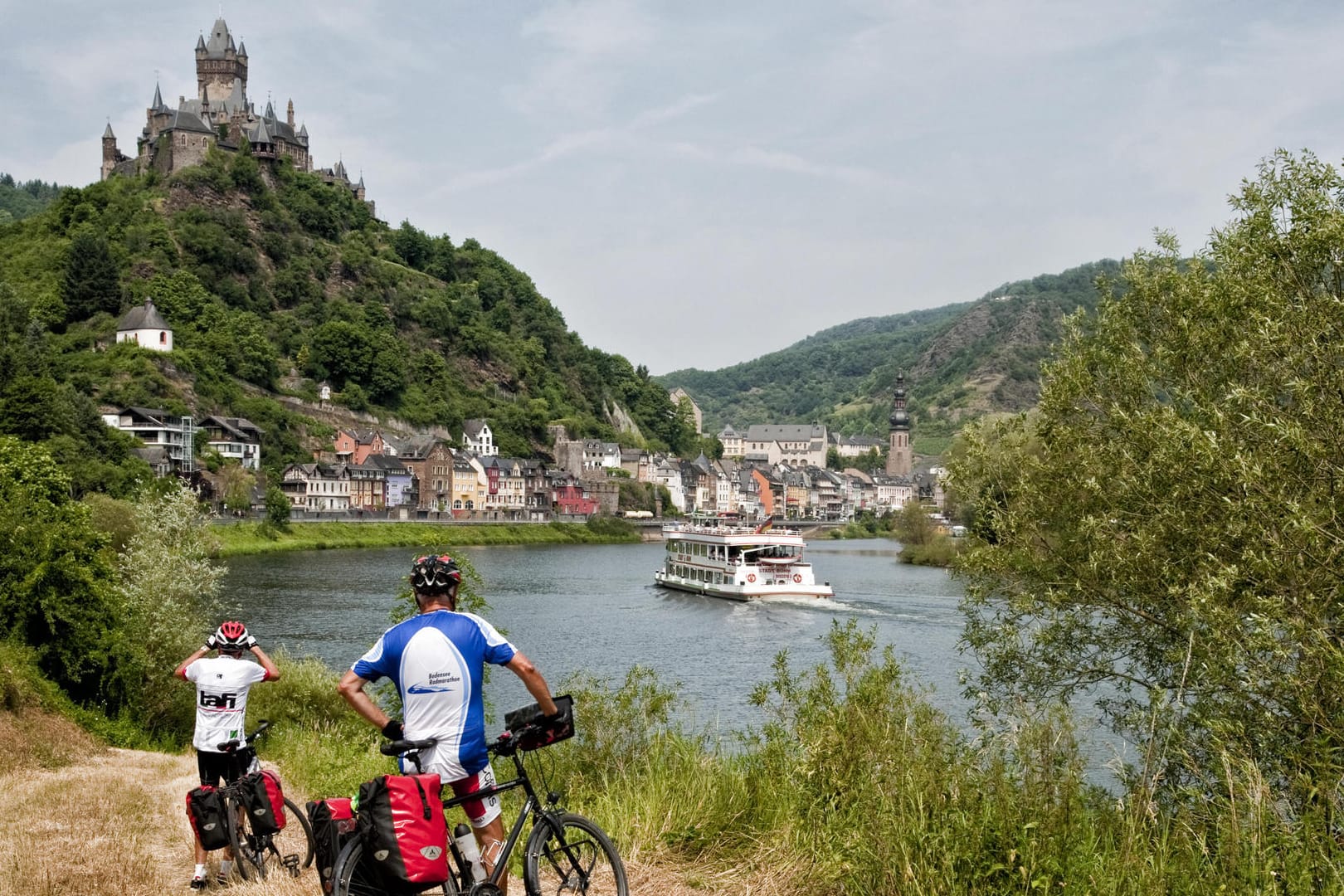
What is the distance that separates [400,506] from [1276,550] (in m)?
95.2

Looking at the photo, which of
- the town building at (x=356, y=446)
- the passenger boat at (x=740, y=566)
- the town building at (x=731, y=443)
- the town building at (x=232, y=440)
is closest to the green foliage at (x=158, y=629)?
the passenger boat at (x=740, y=566)

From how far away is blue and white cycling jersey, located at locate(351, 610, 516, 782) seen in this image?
17.5 ft

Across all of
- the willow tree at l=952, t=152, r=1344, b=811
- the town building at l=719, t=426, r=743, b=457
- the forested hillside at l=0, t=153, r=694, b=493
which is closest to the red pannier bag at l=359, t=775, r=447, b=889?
the willow tree at l=952, t=152, r=1344, b=811

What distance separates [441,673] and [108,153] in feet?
478

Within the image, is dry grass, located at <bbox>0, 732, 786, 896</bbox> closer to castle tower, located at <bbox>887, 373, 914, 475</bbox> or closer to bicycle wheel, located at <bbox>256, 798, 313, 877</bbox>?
bicycle wheel, located at <bbox>256, 798, 313, 877</bbox>

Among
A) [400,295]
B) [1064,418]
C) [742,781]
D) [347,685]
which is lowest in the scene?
[742,781]

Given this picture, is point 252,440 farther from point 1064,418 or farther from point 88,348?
point 1064,418

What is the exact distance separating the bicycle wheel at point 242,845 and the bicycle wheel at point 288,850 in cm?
2

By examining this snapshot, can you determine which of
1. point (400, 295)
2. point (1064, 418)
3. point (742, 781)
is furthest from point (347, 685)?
point (400, 295)

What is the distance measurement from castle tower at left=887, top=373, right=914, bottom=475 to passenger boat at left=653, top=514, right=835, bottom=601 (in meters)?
132

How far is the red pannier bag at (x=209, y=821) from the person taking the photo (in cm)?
732

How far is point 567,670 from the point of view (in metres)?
31.0

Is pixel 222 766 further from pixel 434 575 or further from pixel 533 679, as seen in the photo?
pixel 533 679

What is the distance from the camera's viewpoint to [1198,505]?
465 inches
